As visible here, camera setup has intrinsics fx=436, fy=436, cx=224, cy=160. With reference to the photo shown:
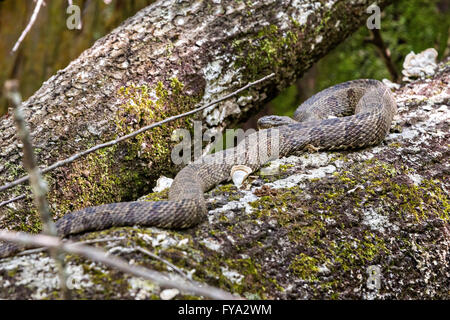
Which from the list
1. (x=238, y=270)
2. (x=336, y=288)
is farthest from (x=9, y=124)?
(x=336, y=288)

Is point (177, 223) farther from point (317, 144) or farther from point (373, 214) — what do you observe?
point (317, 144)

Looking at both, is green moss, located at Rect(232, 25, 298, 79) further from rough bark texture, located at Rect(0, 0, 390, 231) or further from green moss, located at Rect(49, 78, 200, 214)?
green moss, located at Rect(49, 78, 200, 214)

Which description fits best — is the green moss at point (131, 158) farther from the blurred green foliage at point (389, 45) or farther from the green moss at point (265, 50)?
the blurred green foliage at point (389, 45)

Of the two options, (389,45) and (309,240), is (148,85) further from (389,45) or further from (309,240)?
(389,45)

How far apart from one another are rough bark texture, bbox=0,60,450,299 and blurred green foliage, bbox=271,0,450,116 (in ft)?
15.7

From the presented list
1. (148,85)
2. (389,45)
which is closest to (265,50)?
(148,85)

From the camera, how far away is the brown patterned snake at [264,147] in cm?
289

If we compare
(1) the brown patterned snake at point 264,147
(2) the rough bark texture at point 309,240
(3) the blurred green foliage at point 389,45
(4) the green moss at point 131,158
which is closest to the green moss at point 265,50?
(1) the brown patterned snake at point 264,147

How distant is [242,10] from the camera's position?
4.75 m

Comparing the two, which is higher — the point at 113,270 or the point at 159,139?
the point at 159,139

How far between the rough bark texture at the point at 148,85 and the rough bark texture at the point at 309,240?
68 cm

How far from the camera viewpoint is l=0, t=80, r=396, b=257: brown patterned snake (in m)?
2.89

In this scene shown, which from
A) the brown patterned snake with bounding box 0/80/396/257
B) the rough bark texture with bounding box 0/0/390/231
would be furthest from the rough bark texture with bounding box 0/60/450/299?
the rough bark texture with bounding box 0/0/390/231

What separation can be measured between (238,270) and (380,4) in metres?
4.90
